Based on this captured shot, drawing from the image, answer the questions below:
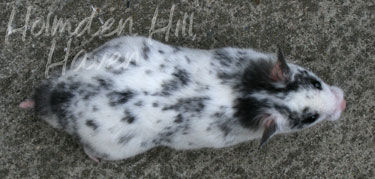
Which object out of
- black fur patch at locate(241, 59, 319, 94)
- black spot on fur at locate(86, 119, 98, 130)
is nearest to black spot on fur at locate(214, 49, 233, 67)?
black fur patch at locate(241, 59, 319, 94)

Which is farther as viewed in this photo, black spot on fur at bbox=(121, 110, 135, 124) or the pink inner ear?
the pink inner ear

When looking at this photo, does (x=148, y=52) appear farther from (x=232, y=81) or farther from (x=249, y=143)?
(x=249, y=143)

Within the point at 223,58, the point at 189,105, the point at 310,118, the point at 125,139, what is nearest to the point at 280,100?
the point at 310,118

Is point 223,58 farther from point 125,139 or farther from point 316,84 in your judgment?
point 125,139

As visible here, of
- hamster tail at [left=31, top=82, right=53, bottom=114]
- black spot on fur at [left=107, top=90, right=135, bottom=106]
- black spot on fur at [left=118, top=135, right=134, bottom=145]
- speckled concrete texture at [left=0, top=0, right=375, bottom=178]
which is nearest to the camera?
black spot on fur at [left=107, top=90, right=135, bottom=106]

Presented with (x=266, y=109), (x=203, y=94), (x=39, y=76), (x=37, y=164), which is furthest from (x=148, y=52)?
(x=37, y=164)

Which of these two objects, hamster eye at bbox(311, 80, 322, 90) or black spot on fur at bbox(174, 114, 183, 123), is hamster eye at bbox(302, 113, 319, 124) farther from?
black spot on fur at bbox(174, 114, 183, 123)

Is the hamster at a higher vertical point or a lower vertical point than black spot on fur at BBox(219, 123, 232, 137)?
higher

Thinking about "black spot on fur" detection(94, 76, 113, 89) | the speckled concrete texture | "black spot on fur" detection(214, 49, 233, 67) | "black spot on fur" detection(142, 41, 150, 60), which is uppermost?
"black spot on fur" detection(142, 41, 150, 60)

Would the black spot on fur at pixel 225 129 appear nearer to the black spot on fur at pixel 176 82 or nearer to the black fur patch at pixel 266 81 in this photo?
the black fur patch at pixel 266 81
